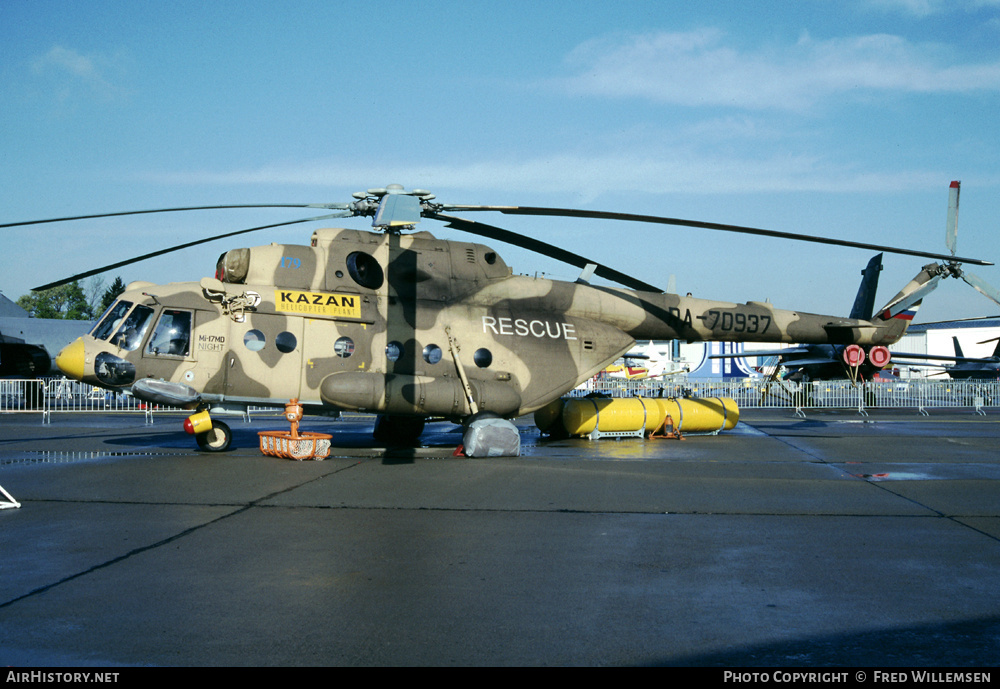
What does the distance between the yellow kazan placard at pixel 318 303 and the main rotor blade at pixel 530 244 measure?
2392 mm

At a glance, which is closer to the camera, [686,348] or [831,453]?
[831,453]

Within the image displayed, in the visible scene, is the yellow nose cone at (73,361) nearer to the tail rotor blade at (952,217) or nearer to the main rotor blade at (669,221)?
the main rotor blade at (669,221)

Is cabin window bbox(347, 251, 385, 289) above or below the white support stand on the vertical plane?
above

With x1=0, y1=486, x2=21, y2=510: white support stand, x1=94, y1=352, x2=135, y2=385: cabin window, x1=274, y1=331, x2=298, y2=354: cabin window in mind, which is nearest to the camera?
x1=0, y1=486, x2=21, y2=510: white support stand

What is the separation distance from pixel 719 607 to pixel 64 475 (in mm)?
9746

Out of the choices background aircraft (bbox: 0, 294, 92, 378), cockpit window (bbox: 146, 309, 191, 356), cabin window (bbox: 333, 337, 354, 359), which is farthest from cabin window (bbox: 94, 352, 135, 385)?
background aircraft (bbox: 0, 294, 92, 378)

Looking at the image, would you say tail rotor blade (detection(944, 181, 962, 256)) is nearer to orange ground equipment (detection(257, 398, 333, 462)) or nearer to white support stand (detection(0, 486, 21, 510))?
orange ground equipment (detection(257, 398, 333, 462))

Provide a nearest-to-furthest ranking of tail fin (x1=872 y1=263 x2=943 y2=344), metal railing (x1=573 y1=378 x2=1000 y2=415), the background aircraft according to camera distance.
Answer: tail fin (x1=872 y1=263 x2=943 y2=344), metal railing (x1=573 y1=378 x2=1000 y2=415), the background aircraft

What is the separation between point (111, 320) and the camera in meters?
13.6

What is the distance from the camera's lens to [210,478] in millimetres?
10836

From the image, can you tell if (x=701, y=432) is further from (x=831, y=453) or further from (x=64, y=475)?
(x=64, y=475)

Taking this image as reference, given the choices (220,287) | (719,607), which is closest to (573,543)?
(719,607)

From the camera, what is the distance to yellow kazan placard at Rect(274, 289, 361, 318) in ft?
45.9

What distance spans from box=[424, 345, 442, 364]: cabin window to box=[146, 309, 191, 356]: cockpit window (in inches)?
168
